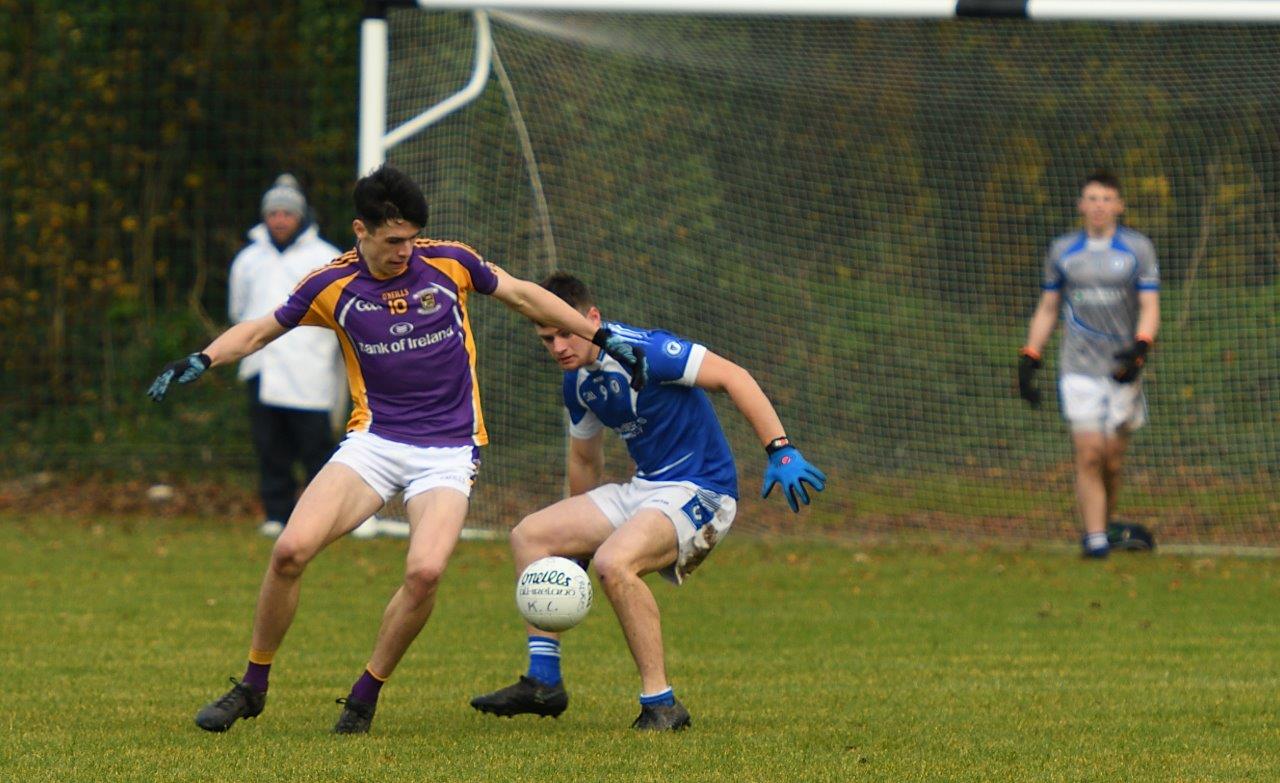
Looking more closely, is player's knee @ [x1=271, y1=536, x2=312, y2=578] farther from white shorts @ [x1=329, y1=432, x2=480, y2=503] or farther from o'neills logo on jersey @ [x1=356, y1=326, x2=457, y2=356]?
o'neills logo on jersey @ [x1=356, y1=326, x2=457, y2=356]

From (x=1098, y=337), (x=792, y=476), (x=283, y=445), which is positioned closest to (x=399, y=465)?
(x=792, y=476)

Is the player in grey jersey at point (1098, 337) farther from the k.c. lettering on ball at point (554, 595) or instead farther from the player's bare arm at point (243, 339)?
the player's bare arm at point (243, 339)

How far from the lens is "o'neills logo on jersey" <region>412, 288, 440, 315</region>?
21.4ft

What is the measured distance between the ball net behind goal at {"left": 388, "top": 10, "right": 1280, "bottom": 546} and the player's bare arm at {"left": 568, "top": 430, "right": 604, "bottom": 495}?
6127 mm

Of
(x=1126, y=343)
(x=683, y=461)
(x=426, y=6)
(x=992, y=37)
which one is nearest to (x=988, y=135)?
(x=992, y=37)

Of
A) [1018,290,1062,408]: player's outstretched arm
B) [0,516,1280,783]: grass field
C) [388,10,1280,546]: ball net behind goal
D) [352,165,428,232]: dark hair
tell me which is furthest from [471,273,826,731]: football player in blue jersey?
[388,10,1280,546]: ball net behind goal

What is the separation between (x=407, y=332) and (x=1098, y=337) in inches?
261

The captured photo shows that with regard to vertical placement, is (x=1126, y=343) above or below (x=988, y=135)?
below

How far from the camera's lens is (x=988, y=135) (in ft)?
50.5

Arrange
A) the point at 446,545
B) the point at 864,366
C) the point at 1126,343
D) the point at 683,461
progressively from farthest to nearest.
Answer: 1. the point at 864,366
2. the point at 1126,343
3. the point at 683,461
4. the point at 446,545

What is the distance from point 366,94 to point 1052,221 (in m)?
6.00

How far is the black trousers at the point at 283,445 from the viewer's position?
42.3 feet

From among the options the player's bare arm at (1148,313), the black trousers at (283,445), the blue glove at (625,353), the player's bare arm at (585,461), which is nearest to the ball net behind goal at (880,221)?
the black trousers at (283,445)

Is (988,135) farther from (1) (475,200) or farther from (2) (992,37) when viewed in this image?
(1) (475,200)
